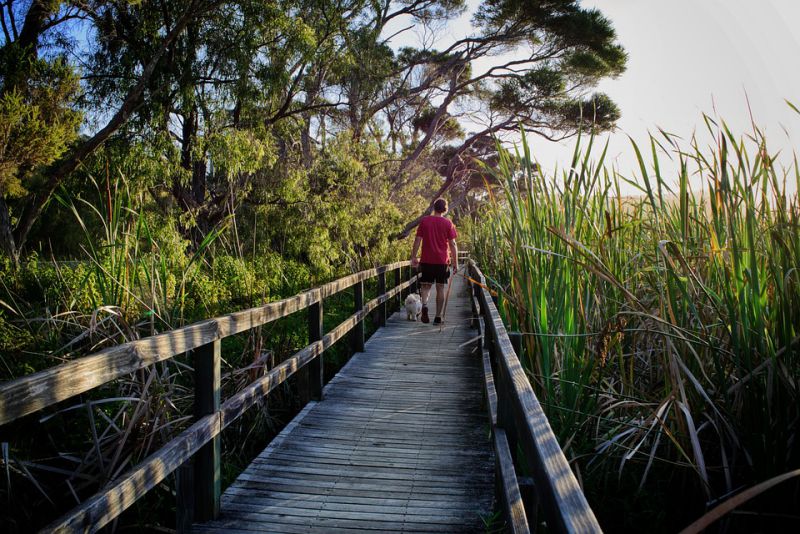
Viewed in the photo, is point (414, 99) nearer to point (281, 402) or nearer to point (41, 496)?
point (281, 402)

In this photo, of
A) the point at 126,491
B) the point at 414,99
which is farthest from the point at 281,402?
the point at 414,99

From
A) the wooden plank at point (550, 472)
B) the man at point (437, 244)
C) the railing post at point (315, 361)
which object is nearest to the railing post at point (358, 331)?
the man at point (437, 244)

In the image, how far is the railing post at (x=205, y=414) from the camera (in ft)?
8.21

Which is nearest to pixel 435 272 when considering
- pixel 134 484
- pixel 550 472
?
pixel 134 484

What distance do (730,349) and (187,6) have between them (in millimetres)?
7716

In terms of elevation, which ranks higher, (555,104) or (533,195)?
(555,104)

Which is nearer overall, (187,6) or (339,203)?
(187,6)

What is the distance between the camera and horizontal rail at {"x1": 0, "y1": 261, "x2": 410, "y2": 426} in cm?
137

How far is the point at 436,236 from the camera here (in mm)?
7434

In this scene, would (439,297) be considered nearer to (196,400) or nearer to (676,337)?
(196,400)

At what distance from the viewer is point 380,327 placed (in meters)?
8.24

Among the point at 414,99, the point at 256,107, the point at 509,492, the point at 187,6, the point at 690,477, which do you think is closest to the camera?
the point at 509,492

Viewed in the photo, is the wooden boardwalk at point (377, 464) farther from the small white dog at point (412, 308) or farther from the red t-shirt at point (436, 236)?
the small white dog at point (412, 308)

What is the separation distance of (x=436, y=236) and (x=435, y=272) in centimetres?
49
